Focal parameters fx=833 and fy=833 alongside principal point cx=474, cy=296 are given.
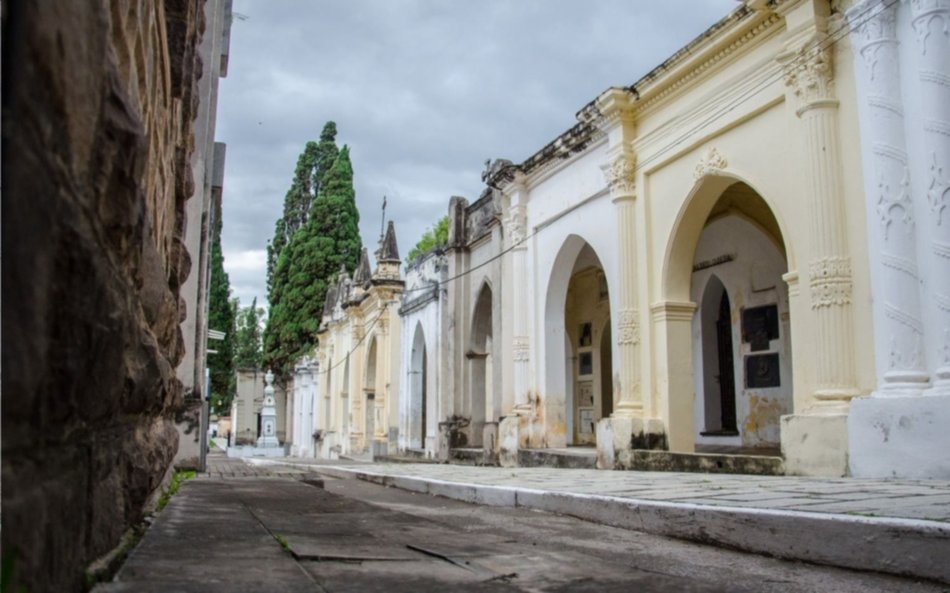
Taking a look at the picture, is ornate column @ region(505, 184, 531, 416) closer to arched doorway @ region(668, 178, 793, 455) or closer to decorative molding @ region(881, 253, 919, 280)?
arched doorway @ region(668, 178, 793, 455)

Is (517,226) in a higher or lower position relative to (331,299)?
lower

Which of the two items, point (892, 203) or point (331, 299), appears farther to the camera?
point (331, 299)

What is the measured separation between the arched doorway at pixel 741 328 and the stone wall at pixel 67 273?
11918 millimetres

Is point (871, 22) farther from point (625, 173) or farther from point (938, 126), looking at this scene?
point (625, 173)

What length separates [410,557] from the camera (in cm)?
298

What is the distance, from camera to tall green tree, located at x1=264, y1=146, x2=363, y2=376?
39.4m

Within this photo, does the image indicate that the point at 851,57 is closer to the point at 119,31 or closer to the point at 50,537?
Result: the point at 119,31

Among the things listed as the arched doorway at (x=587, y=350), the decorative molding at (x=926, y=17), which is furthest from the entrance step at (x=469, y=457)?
the decorative molding at (x=926, y=17)

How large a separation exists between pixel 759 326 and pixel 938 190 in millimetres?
6789

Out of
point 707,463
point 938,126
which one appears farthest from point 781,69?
point 707,463

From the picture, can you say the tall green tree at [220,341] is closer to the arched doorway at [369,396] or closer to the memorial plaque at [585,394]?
the arched doorway at [369,396]

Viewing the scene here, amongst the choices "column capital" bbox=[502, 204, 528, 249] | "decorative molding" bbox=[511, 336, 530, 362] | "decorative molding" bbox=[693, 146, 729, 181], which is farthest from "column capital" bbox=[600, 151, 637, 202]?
"decorative molding" bbox=[511, 336, 530, 362]

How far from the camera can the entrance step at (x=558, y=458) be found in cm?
1231

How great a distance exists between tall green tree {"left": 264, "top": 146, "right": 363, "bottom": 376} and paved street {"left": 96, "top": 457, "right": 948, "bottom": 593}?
3425cm
